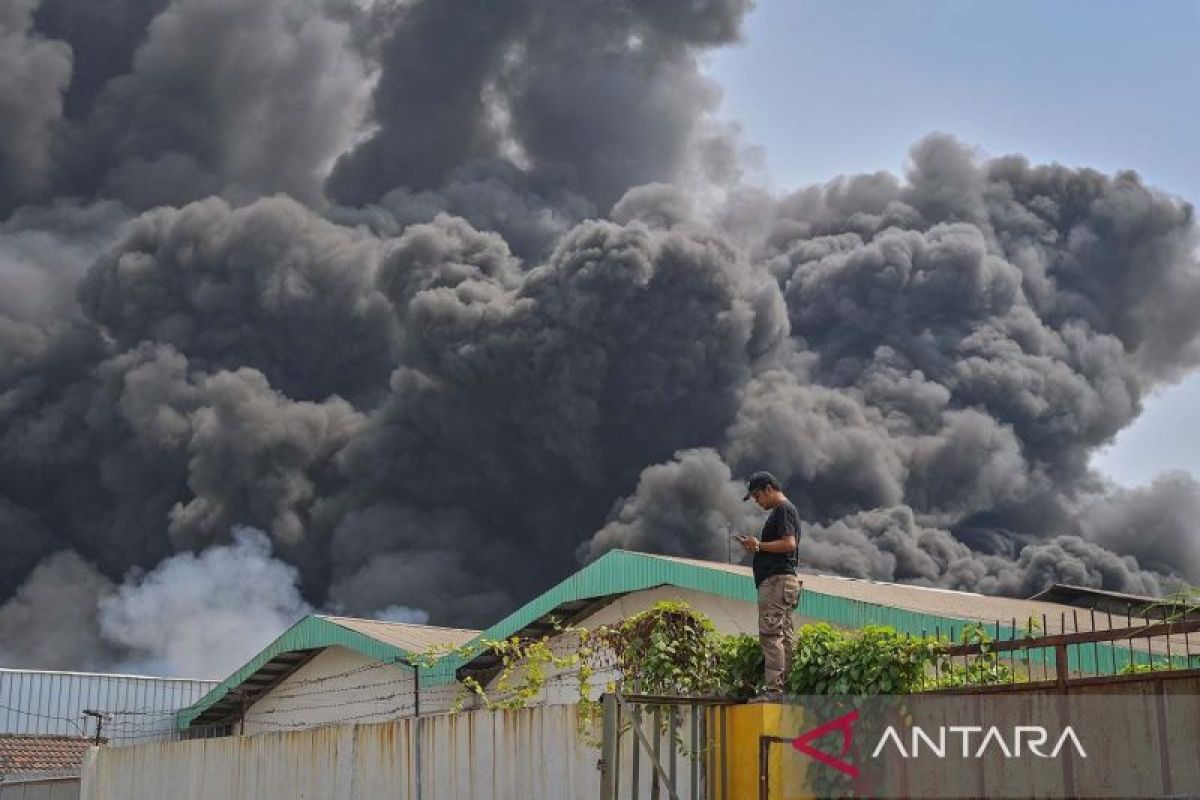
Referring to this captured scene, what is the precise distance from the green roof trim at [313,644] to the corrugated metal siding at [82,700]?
417 centimetres

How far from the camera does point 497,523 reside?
52.3 m

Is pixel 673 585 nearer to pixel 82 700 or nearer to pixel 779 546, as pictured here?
pixel 779 546

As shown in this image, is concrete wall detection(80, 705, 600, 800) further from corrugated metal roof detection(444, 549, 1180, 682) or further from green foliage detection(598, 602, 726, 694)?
corrugated metal roof detection(444, 549, 1180, 682)

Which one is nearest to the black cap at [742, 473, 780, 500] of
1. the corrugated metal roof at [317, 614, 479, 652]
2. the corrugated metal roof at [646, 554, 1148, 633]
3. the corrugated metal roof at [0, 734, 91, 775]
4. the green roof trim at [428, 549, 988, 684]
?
the green roof trim at [428, 549, 988, 684]

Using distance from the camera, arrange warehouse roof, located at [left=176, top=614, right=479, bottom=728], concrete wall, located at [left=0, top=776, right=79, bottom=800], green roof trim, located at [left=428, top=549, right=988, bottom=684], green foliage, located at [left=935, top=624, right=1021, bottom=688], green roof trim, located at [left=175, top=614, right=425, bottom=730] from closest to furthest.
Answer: green foliage, located at [left=935, top=624, right=1021, bottom=688] → green roof trim, located at [left=428, top=549, right=988, bottom=684] → concrete wall, located at [left=0, top=776, right=79, bottom=800] → green roof trim, located at [left=175, top=614, right=425, bottom=730] → warehouse roof, located at [left=176, top=614, right=479, bottom=728]

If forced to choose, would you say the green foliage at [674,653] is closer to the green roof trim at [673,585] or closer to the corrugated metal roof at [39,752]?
the green roof trim at [673,585]

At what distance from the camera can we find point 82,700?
24219 millimetres

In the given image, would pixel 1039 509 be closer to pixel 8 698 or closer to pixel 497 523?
pixel 497 523

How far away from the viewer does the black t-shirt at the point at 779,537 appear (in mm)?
7516

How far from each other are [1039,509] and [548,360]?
21.6 meters

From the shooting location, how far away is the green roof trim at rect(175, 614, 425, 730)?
52.9ft

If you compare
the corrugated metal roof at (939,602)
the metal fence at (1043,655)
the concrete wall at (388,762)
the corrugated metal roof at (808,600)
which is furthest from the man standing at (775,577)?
the corrugated metal roof at (939,602)

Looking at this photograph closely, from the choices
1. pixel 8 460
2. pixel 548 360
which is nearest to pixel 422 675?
pixel 548 360

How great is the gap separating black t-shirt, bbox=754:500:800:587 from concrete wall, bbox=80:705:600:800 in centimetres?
159
